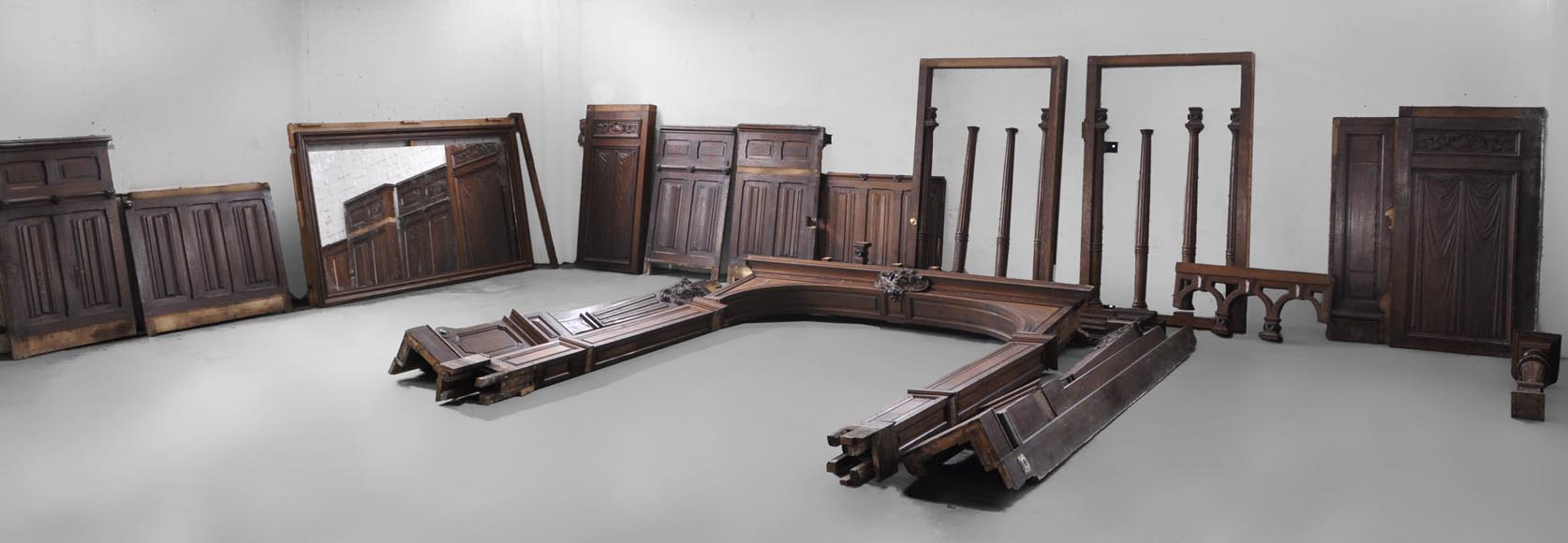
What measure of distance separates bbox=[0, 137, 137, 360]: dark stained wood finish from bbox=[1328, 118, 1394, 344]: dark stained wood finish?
675cm

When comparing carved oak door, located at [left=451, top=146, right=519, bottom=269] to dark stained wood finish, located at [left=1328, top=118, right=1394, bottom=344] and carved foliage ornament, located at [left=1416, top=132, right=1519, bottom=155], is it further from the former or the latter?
carved foliage ornament, located at [left=1416, top=132, right=1519, bottom=155]

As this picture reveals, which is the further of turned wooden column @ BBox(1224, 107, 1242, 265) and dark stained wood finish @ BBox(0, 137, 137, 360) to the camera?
turned wooden column @ BBox(1224, 107, 1242, 265)

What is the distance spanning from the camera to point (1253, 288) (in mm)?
6055

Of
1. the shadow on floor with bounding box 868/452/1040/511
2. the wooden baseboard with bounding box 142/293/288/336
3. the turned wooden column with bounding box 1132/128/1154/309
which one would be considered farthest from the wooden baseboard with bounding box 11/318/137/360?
the turned wooden column with bounding box 1132/128/1154/309

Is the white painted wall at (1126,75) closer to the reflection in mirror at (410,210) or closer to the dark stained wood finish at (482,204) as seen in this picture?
the dark stained wood finish at (482,204)

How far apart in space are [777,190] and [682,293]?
179cm

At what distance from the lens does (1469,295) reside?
5691mm

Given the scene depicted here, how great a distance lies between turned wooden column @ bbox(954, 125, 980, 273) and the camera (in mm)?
7066

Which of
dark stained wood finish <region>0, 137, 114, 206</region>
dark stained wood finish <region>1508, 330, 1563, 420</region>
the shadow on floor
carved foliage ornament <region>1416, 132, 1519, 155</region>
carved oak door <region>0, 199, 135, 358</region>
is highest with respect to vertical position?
dark stained wood finish <region>0, 137, 114, 206</region>

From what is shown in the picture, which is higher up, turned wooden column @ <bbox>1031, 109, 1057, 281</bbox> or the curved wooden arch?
turned wooden column @ <bbox>1031, 109, 1057, 281</bbox>

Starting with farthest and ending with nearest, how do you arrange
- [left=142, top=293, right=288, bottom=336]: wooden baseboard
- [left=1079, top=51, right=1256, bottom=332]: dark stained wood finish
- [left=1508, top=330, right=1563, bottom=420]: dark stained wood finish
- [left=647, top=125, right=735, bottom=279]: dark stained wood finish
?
[left=647, top=125, right=735, bottom=279]: dark stained wood finish
[left=1079, top=51, right=1256, bottom=332]: dark stained wood finish
[left=142, top=293, right=288, bottom=336]: wooden baseboard
[left=1508, top=330, right=1563, bottom=420]: dark stained wood finish

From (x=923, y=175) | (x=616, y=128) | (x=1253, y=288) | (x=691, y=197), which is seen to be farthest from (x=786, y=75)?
(x=1253, y=288)

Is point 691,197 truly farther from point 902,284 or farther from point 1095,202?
point 1095,202

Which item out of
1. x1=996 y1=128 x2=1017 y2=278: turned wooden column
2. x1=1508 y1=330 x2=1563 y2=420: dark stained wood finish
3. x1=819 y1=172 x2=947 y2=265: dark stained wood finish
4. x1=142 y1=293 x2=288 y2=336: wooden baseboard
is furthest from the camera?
x1=819 y1=172 x2=947 y2=265: dark stained wood finish
